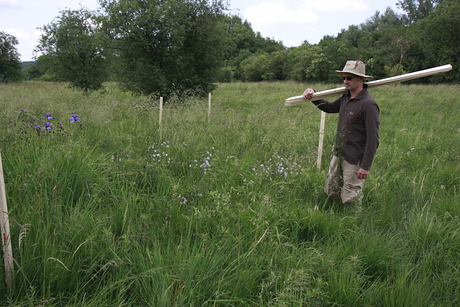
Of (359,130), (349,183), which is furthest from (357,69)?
(349,183)

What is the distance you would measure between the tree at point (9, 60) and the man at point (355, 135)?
5101cm

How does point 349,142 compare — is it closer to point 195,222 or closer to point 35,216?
point 195,222

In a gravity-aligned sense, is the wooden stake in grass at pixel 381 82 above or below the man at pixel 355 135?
above

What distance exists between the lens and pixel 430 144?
5.85 m

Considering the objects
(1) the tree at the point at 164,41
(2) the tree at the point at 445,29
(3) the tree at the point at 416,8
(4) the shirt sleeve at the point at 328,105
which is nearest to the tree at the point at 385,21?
(3) the tree at the point at 416,8

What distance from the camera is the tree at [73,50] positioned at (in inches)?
636

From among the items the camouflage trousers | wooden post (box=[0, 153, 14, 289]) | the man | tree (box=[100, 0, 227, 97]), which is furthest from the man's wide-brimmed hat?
tree (box=[100, 0, 227, 97])

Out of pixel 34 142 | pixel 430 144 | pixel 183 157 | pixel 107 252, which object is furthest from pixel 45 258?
pixel 430 144

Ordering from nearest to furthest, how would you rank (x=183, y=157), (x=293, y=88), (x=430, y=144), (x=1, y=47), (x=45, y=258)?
(x=45, y=258), (x=183, y=157), (x=430, y=144), (x=293, y=88), (x=1, y=47)

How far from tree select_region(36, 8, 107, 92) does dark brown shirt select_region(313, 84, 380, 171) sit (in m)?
16.2

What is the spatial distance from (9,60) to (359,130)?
53175mm

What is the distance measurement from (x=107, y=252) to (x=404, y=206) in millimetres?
3073

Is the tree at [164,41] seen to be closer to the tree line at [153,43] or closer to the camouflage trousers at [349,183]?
the tree line at [153,43]

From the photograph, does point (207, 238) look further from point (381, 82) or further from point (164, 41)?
point (164, 41)
